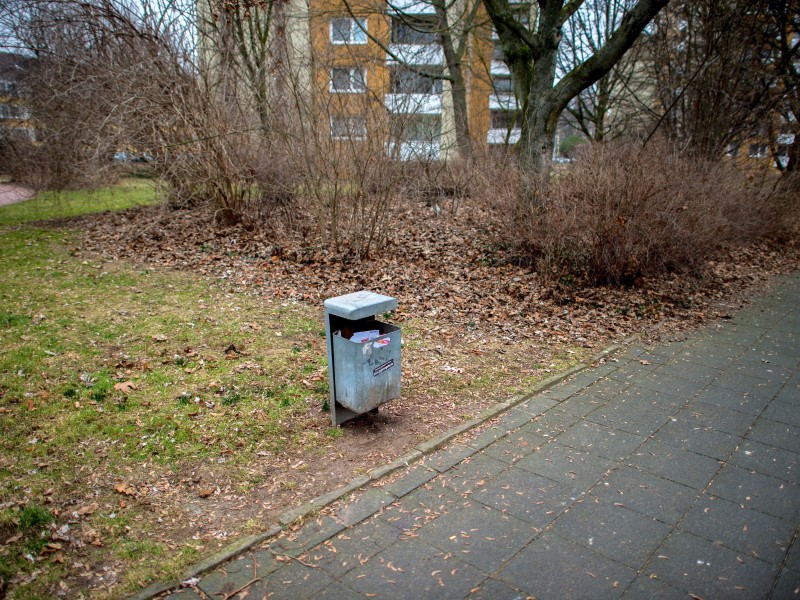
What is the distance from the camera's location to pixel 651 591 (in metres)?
2.98

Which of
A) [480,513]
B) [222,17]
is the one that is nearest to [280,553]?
[480,513]

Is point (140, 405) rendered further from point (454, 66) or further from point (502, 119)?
point (502, 119)

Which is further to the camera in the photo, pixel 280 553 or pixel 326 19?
pixel 326 19

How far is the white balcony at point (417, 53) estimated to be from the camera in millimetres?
17163

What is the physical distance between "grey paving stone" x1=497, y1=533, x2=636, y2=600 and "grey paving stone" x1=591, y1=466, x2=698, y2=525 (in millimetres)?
637

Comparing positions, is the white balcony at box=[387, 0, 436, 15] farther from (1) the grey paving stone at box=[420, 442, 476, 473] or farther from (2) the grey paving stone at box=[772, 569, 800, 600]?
(2) the grey paving stone at box=[772, 569, 800, 600]

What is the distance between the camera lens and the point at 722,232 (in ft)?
32.7

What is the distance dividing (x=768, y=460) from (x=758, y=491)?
21.7 inches

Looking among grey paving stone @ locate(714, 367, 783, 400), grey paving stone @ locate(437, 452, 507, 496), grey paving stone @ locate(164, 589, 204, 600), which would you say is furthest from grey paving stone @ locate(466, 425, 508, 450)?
grey paving stone @ locate(714, 367, 783, 400)

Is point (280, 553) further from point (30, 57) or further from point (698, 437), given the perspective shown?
point (30, 57)

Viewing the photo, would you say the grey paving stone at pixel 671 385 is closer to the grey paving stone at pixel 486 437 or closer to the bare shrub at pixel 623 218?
the grey paving stone at pixel 486 437

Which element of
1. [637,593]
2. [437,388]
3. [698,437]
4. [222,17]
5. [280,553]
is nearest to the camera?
[637,593]

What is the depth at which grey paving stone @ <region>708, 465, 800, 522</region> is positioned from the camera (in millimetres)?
3699

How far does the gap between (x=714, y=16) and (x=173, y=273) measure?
1309cm
